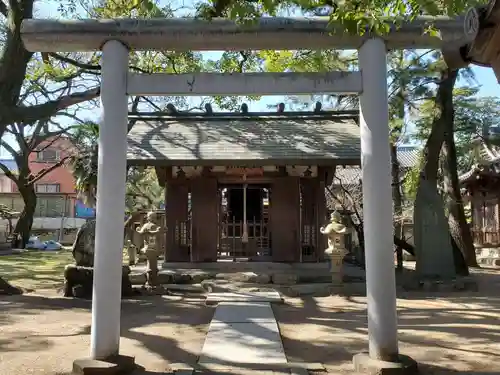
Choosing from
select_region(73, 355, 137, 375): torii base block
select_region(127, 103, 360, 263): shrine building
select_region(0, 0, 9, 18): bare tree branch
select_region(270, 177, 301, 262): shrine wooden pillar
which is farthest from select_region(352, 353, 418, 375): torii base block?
select_region(0, 0, 9, 18): bare tree branch

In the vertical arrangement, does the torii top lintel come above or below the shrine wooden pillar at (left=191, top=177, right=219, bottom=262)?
above

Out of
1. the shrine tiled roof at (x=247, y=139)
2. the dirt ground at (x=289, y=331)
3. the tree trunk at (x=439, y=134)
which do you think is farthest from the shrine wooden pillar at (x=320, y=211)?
the dirt ground at (x=289, y=331)

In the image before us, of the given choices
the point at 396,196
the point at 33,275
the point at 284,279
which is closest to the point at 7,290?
the point at 33,275

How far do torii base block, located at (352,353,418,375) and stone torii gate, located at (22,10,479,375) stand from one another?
20 mm

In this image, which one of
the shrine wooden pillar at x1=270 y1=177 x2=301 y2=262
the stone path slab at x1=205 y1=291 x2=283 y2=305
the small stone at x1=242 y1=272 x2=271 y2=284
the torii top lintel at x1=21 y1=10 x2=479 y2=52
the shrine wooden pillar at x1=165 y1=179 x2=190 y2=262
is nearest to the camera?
the torii top lintel at x1=21 y1=10 x2=479 y2=52

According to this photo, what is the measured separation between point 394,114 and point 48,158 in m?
39.5

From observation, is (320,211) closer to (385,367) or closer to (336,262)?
(336,262)

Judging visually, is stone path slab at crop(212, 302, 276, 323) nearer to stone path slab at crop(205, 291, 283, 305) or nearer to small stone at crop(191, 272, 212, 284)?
stone path slab at crop(205, 291, 283, 305)

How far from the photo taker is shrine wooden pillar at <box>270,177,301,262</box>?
13883 millimetres

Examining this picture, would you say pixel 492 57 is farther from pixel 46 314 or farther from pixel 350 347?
pixel 46 314

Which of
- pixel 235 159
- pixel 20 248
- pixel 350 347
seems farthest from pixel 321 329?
pixel 20 248

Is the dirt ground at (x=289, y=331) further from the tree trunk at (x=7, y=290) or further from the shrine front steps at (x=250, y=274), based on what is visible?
the shrine front steps at (x=250, y=274)

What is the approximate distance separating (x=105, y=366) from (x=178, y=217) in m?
9.79

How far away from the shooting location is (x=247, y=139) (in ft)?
44.5
